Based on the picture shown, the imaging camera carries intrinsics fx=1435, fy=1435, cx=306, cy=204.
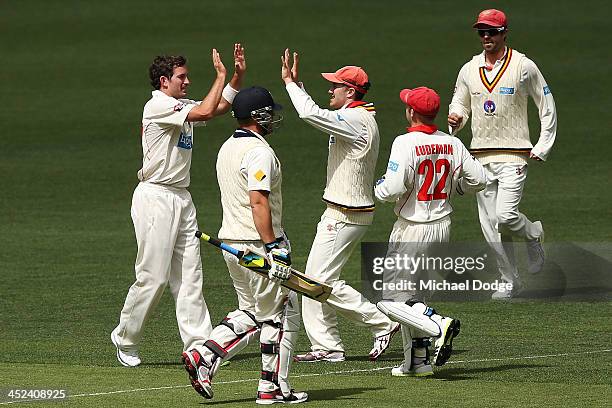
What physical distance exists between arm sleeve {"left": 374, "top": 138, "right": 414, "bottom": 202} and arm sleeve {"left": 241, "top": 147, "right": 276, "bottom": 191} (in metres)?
1.34

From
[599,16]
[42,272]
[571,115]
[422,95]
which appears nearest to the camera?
[422,95]

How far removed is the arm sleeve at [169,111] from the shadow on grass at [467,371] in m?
2.76

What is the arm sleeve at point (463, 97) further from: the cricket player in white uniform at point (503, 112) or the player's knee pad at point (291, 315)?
the player's knee pad at point (291, 315)

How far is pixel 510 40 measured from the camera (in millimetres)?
34031

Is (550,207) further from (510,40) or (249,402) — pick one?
(510,40)

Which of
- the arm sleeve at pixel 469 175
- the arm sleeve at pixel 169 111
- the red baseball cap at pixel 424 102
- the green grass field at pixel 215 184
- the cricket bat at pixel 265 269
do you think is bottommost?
the green grass field at pixel 215 184

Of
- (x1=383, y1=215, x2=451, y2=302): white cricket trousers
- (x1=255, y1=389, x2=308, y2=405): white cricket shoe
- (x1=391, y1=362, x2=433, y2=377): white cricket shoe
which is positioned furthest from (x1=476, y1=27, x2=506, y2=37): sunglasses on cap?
(x1=255, y1=389, x2=308, y2=405): white cricket shoe

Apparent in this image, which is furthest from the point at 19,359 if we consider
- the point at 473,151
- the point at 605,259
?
the point at 605,259

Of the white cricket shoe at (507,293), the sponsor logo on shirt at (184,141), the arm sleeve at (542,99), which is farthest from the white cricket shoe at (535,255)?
the sponsor logo on shirt at (184,141)

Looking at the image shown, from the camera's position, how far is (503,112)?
13648 mm

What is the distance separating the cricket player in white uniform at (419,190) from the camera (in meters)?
10.6

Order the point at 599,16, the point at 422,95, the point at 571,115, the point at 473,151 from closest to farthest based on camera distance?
1. the point at 422,95
2. the point at 473,151
3. the point at 571,115
4. the point at 599,16

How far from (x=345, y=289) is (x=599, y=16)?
87.7ft

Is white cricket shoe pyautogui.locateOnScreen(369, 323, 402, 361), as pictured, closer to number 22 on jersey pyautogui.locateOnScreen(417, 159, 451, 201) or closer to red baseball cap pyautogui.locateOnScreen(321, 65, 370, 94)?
number 22 on jersey pyautogui.locateOnScreen(417, 159, 451, 201)
